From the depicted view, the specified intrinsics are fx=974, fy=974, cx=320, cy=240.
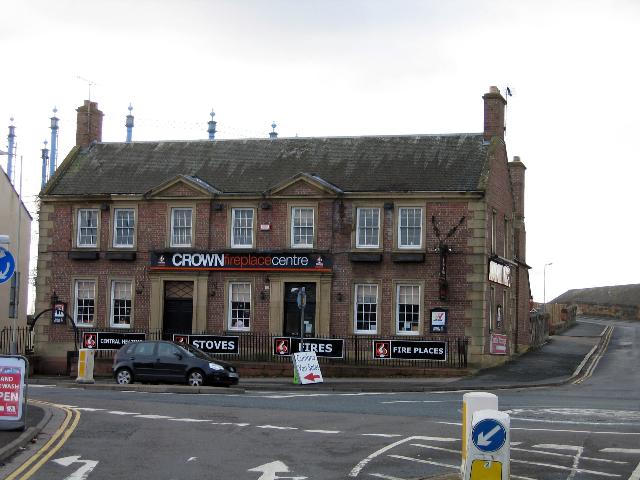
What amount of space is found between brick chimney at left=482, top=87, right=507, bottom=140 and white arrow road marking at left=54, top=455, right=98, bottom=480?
27503mm

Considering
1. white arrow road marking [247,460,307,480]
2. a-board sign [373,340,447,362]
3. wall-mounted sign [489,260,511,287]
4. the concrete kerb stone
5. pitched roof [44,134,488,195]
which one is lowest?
white arrow road marking [247,460,307,480]

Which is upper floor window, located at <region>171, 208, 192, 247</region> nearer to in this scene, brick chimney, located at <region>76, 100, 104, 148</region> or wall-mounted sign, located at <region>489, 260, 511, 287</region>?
brick chimney, located at <region>76, 100, 104, 148</region>

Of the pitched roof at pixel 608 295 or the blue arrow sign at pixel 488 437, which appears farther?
the pitched roof at pixel 608 295

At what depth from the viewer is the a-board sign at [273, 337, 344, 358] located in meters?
35.8

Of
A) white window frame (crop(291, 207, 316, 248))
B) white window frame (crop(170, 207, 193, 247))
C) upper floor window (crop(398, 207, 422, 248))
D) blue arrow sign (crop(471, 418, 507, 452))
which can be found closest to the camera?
blue arrow sign (crop(471, 418, 507, 452))

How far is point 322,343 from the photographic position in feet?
118

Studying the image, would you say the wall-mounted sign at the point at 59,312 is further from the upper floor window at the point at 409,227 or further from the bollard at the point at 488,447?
the bollard at the point at 488,447

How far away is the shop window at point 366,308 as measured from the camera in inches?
1453

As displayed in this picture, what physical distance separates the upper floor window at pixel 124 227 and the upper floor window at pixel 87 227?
0.89m

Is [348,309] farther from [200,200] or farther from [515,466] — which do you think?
[515,466]

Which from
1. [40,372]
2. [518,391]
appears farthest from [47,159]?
Answer: [518,391]

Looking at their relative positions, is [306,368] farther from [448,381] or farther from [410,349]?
[410,349]

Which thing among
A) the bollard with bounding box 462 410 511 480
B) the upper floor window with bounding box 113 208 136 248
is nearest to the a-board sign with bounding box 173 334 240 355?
the upper floor window with bounding box 113 208 136 248

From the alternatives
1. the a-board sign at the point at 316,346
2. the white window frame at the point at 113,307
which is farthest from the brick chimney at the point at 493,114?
the white window frame at the point at 113,307
